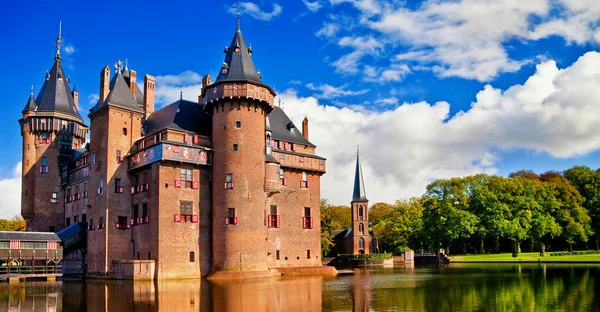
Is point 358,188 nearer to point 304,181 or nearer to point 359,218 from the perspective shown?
point 359,218

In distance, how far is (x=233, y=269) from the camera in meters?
39.1

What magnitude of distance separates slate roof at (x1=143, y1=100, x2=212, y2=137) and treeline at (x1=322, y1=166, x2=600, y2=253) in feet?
99.5

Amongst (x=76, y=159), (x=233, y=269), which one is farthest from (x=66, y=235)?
(x=233, y=269)

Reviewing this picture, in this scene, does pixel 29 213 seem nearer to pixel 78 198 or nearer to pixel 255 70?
pixel 78 198

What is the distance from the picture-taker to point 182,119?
142ft

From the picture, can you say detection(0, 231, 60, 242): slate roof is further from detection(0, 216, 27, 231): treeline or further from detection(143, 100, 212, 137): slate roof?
detection(0, 216, 27, 231): treeline

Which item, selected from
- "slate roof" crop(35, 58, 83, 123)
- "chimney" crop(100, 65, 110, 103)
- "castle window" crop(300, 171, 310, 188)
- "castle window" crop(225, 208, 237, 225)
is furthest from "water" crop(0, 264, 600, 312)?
"slate roof" crop(35, 58, 83, 123)

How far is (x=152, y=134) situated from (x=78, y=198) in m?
13.3

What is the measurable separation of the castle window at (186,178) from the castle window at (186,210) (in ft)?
4.20

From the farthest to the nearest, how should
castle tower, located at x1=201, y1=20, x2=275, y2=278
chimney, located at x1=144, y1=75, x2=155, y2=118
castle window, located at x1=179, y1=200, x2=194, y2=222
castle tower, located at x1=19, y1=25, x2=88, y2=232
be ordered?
castle tower, located at x1=19, y1=25, x2=88, y2=232, chimney, located at x1=144, y1=75, x2=155, y2=118, castle window, located at x1=179, y1=200, x2=194, y2=222, castle tower, located at x1=201, y1=20, x2=275, y2=278

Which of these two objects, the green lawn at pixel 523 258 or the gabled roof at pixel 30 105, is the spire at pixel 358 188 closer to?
the green lawn at pixel 523 258

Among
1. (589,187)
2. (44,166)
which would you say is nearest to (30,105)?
(44,166)

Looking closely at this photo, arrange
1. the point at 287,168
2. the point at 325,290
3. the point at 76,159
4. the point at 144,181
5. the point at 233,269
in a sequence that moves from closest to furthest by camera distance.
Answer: the point at 325,290
the point at 233,269
the point at 144,181
the point at 287,168
the point at 76,159

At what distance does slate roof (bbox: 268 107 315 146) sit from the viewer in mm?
49656
